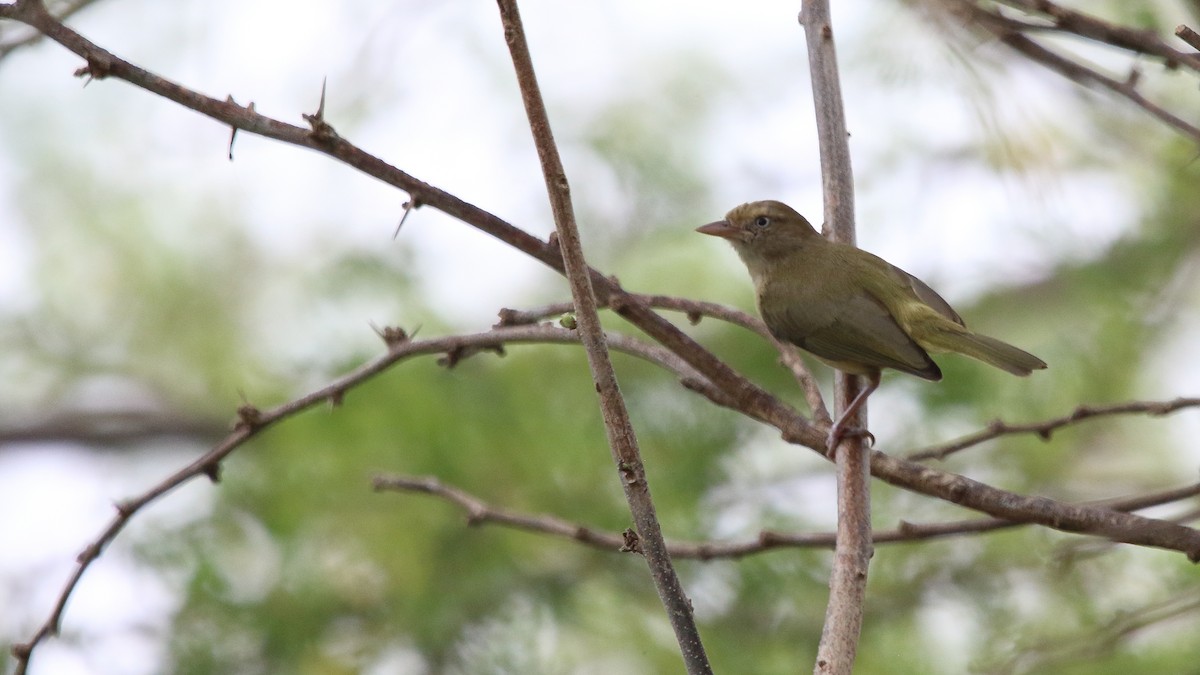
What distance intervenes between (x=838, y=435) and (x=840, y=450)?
0.17 ft

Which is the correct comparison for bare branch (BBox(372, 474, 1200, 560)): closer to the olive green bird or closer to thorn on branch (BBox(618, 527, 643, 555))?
the olive green bird

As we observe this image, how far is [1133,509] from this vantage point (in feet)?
8.62

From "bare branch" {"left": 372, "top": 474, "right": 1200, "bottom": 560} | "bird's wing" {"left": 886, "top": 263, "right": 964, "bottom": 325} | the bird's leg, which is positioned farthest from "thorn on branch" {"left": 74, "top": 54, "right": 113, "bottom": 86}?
"bird's wing" {"left": 886, "top": 263, "right": 964, "bottom": 325}

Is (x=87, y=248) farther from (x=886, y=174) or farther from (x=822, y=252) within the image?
(x=822, y=252)

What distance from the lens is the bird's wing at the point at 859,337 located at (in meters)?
3.62

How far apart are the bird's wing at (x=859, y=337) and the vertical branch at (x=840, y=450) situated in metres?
0.11

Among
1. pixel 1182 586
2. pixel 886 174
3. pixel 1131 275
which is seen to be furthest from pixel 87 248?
pixel 1182 586

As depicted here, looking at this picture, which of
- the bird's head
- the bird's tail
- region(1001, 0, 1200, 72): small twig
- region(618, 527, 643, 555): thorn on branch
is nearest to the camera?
region(618, 527, 643, 555): thorn on branch

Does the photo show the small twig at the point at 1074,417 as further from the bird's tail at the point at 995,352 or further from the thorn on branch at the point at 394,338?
the thorn on branch at the point at 394,338

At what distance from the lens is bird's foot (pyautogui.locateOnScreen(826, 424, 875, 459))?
2553mm

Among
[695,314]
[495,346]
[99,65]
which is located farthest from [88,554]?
[695,314]

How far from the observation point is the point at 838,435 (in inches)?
106

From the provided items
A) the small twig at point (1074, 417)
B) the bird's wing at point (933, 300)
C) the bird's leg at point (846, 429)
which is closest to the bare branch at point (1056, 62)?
the small twig at point (1074, 417)

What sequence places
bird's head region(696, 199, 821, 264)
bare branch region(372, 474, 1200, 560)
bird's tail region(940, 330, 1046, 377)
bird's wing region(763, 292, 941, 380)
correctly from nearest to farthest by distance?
bare branch region(372, 474, 1200, 560), bird's tail region(940, 330, 1046, 377), bird's wing region(763, 292, 941, 380), bird's head region(696, 199, 821, 264)
